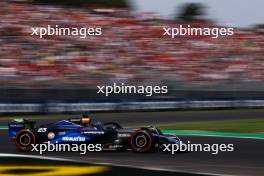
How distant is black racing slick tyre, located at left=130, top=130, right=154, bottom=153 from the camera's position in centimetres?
786

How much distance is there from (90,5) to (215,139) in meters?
20.8

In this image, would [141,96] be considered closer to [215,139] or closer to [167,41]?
[167,41]

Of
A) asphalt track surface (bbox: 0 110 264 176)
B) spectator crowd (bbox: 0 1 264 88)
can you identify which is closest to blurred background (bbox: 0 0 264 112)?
spectator crowd (bbox: 0 1 264 88)

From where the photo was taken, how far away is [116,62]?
21.0 meters

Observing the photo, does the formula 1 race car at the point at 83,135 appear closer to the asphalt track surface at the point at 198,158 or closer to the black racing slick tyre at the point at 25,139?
the black racing slick tyre at the point at 25,139

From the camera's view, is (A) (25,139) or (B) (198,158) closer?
(B) (198,158)

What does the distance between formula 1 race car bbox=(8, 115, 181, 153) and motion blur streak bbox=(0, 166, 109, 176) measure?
1390mm

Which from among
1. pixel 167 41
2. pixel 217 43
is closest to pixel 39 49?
pixel 167 41

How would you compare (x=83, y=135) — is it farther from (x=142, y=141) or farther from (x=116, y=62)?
(x=116, y=62)

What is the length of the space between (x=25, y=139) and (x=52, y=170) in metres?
1.86

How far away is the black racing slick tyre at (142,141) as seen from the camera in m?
7.86
